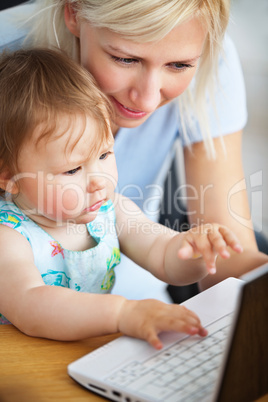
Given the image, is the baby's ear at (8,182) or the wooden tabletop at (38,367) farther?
the baby's ear at (8,182)

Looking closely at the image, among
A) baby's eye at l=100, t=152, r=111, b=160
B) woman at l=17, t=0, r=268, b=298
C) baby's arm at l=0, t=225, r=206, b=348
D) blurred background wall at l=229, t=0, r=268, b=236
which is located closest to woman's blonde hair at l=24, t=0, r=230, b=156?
woman at l=17, t=0, r=268, b=298

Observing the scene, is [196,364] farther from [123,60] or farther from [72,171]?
[123,60]

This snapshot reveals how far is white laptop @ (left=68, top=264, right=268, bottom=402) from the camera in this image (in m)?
0.56

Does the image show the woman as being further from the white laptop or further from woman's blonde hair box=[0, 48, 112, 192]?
the white laptop

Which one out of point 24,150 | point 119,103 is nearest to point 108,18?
point 119,103

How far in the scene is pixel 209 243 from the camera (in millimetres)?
845

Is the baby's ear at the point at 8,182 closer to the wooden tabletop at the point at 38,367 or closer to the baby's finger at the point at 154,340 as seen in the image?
the wooden tabletop at the point at 38,367

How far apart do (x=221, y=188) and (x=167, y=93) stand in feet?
1.19

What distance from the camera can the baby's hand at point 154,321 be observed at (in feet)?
2.27

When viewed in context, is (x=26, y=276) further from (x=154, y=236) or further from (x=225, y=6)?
(x=225, y=6)

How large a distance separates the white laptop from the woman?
528mm

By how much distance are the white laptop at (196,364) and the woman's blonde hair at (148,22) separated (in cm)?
55

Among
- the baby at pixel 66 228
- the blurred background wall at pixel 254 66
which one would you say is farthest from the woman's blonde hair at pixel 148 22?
the blurred background wall at pixel 254 66

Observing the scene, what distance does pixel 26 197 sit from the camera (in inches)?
38.4
